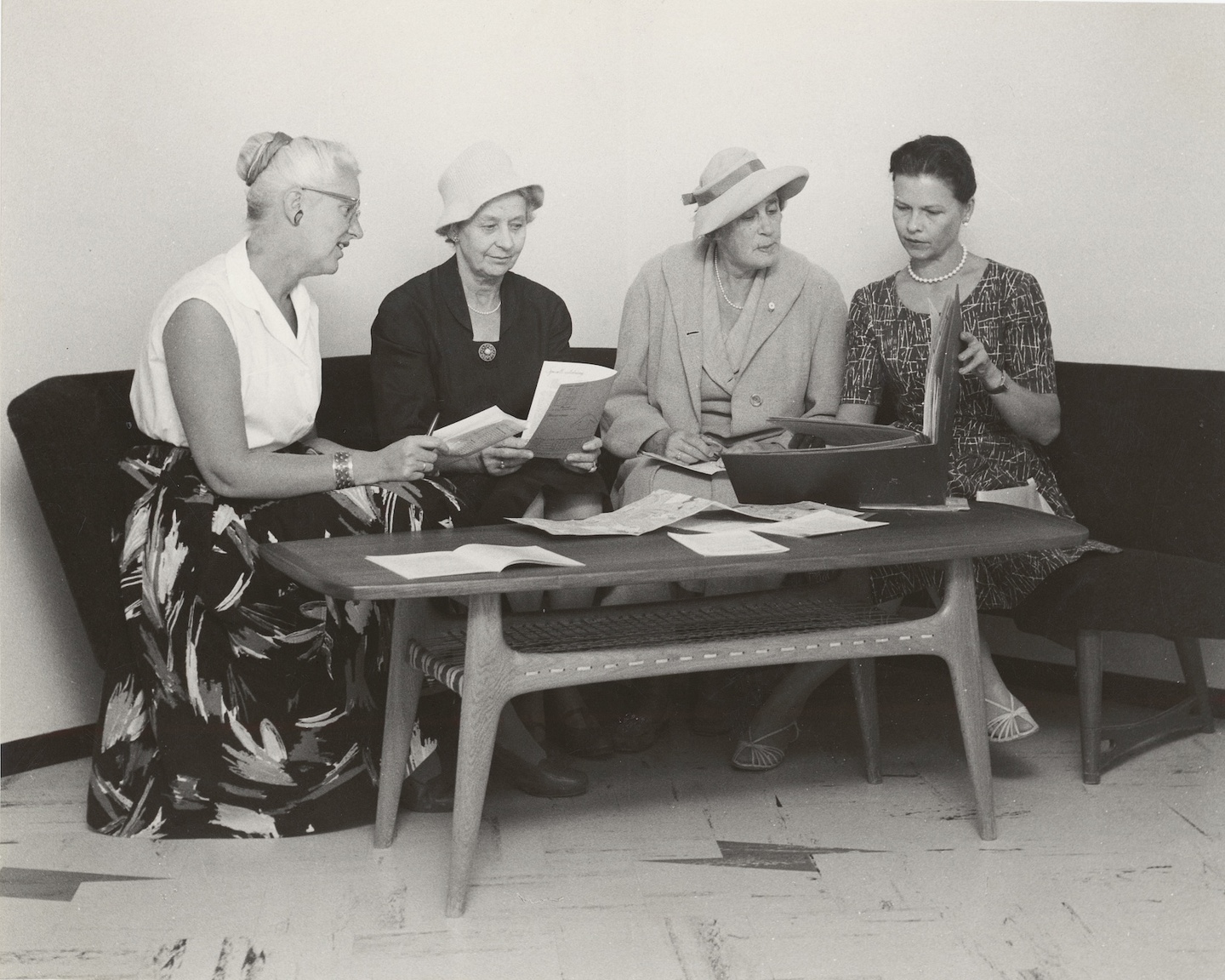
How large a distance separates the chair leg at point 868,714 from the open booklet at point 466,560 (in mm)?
1129

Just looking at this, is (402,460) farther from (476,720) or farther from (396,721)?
(476,720)

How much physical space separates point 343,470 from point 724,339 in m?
1.39

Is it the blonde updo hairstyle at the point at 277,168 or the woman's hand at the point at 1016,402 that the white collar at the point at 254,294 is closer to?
the blonde updo hairstyle at the point at 277,168

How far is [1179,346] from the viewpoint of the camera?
4250 mm

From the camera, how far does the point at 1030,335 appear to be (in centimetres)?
387

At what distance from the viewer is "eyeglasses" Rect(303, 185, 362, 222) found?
333cm

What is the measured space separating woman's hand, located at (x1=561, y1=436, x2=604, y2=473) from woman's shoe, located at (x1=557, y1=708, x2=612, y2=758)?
0.65 m

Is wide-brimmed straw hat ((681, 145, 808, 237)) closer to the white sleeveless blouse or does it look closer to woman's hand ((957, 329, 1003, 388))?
woman's hand ((957, 329, 1003, 388))

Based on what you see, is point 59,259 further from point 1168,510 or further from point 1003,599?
point 1168,510

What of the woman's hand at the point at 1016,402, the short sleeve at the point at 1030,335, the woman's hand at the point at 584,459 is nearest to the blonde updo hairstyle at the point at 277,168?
the woman's hand at the point at 584,459

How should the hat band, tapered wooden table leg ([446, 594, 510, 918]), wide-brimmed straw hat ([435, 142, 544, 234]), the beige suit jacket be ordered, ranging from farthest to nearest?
1. the beige suit jacket
2. the hat band
3. wide-brimmed straw hat ([435, 142, 544, 234])
4. tapered wooden table leg ([446, 594, 510, 918])

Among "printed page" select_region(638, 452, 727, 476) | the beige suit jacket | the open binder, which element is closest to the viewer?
the open binder

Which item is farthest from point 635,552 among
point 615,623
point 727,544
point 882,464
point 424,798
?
point 424,798

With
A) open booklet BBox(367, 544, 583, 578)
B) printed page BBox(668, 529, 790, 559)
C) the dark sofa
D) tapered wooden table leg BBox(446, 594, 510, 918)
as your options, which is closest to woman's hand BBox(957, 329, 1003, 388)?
the dark sofa
